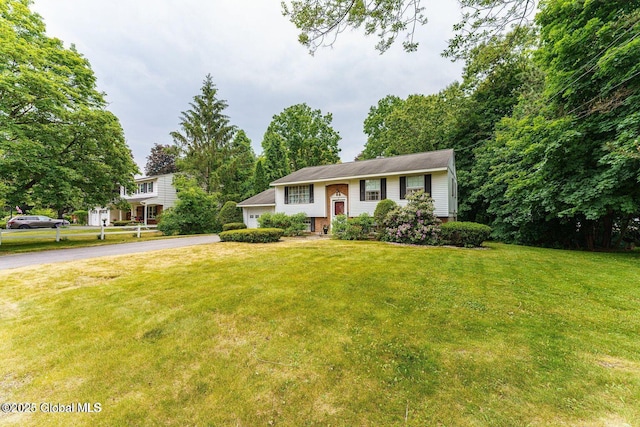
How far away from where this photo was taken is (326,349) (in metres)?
2.99

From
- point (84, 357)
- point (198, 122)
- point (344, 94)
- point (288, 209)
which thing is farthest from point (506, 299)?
point (198, 122)

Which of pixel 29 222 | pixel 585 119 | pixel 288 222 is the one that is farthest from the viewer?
pixel 29 222

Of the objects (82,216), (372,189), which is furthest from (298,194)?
(82,216)

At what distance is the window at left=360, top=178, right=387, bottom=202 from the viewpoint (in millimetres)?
14289

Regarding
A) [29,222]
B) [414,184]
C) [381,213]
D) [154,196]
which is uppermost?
[154,196]

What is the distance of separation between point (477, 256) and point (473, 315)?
5.11 metres

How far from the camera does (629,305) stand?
4.14m

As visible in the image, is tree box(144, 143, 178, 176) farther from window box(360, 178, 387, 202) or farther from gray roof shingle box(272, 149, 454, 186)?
window box(360, 178, 387, 202)

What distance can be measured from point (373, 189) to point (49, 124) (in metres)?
16.7

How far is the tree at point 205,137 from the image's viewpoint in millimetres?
23172

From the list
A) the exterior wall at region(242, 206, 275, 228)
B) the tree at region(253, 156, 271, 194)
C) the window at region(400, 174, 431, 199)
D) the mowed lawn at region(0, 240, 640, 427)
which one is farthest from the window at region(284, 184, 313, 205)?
the mowed lawn at region(0, 240, 640, 427)

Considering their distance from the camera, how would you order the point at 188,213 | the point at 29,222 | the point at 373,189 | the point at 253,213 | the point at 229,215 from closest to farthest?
the point at 373,189 → the point at 188,213 → the point at 253,213 → the point at 229,215 → the point at 29,222

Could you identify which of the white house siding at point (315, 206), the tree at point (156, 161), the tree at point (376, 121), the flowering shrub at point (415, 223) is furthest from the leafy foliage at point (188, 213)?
the tree at point (156, 161)

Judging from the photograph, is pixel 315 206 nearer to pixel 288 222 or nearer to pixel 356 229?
pixel 288 222
